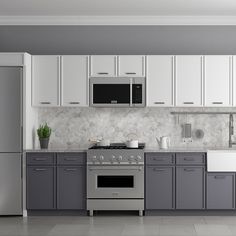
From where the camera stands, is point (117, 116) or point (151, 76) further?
point (117, 116)

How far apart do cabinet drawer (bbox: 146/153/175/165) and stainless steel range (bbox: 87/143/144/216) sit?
11 cm

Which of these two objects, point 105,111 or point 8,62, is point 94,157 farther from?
point 8,62

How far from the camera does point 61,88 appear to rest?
8195 mm

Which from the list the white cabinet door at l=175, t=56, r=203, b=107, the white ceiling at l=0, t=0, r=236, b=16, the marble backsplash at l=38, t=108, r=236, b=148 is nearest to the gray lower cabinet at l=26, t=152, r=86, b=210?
the marble backsplash at l=38, t=108, r=236, b=148

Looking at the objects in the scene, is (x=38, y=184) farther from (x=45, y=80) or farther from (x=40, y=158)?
(x=45, y=80)

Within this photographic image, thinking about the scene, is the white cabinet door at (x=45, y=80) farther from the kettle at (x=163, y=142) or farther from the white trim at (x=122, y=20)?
the kettle at (x=163, y=142)

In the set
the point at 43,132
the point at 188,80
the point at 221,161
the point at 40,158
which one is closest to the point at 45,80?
the point at 43,132

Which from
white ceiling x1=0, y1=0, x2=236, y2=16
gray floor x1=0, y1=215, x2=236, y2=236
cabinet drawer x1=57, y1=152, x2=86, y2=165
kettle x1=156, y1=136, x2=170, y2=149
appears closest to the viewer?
gray floor x1=0, y1=215, x2=236, y2=236

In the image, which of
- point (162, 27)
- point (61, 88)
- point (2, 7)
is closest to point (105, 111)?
point (61, 88)

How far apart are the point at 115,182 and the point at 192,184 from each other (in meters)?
1.05

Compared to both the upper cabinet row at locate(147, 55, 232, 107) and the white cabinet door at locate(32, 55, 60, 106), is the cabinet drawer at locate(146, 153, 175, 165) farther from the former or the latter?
the white cabinet door at locate(32, 55, 60, 106)

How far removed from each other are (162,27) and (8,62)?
2343 mm

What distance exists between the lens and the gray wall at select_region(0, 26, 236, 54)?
337 inches

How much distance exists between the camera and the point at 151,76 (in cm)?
816
